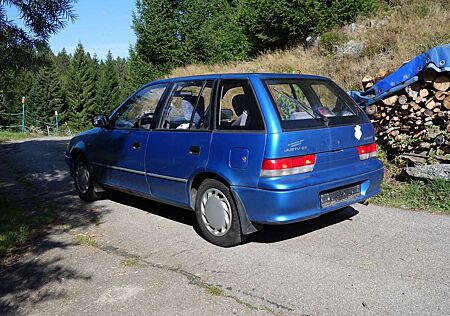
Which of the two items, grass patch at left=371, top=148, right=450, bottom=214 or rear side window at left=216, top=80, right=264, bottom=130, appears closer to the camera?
rear side window at left=216, top=80, right=264, bottom=130

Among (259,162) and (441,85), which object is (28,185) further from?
(441,85)

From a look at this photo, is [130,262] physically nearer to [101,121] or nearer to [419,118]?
→ [101,121]

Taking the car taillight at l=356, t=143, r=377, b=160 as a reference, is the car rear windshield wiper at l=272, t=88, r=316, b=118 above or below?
above

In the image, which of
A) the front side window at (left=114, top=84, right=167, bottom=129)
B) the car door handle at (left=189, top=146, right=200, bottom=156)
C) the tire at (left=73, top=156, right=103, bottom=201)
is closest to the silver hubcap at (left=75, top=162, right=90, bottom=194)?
the tire at (left=73, top=156, right=103, bottom=201)

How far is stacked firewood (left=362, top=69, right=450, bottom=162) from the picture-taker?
662cm

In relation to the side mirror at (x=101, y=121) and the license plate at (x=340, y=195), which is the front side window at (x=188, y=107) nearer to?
the side mirror at (x=101, y=121)

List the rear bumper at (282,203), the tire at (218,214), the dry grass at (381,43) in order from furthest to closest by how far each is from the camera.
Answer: the dry grass at (381,43) → the tire at (218,214) → the rear bumper at (282,203)

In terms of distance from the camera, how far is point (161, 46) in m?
33.6

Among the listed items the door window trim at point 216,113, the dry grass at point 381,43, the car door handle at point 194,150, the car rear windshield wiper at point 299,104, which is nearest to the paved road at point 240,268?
the car door handle at point 194,150

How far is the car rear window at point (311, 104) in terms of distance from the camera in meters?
4.44

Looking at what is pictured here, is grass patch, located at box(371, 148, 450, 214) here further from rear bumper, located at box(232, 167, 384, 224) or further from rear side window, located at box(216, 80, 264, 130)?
rear side window, located at box(216, 80, 264, 130)

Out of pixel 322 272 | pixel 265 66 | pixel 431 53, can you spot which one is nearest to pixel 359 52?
pixel 265 66

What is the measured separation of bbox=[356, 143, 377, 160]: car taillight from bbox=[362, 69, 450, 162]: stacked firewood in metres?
1.98

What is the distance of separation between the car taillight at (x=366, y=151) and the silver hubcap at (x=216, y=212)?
5.17ft
